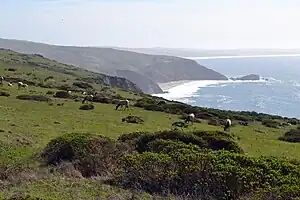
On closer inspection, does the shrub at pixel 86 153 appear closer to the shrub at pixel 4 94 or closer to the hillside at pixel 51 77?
the shrub at pixel 4 94

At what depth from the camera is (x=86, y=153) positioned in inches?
657

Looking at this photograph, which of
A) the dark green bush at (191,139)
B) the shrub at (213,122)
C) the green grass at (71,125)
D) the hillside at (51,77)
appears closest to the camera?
the dark green bush at (191,139)

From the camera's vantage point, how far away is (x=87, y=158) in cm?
1638

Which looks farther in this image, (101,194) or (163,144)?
(163,144)

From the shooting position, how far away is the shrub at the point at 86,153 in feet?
53.0

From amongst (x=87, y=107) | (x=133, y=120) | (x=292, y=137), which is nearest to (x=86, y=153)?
(x=133, y=120)

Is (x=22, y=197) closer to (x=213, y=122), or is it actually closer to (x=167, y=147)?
(x=167, y=147)

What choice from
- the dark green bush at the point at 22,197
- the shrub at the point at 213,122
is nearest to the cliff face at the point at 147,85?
the shrub at the point at 213,122

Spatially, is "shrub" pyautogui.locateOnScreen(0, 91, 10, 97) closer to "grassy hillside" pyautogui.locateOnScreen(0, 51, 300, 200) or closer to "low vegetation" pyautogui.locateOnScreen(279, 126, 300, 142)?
"grassy hillside" pyautogui.locateOnScreen(0, 51, 300, 200)

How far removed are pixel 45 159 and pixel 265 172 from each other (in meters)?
8.55

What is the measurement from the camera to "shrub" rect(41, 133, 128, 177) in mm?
16141

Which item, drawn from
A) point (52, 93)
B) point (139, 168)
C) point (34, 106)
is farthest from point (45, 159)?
point (52, 93)

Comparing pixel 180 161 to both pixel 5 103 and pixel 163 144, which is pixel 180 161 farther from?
pixel 5 103

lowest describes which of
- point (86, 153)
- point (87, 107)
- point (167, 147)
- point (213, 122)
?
point (213, 122)
